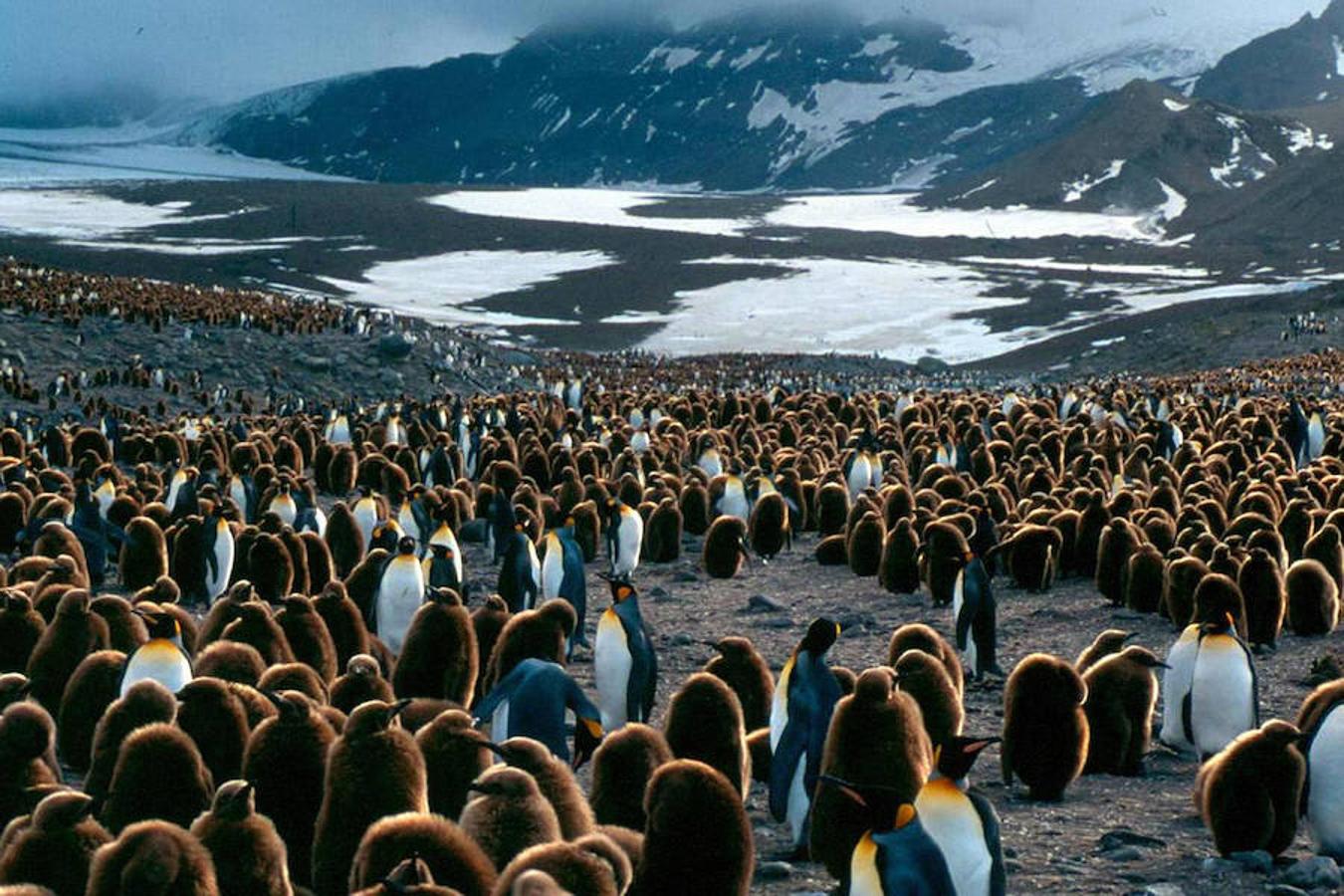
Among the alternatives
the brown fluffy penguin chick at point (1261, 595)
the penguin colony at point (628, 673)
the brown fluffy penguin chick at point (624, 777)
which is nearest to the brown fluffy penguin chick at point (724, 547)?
the penguin colony at point (628, 673)

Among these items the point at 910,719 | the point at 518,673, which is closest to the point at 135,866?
the point at 518,673

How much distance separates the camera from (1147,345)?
4503 cm

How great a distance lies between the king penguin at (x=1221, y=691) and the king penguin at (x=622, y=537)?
5571 millimetres

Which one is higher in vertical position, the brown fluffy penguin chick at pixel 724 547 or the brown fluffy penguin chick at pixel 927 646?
the brown fluffy penguin chick at pixel 927 646

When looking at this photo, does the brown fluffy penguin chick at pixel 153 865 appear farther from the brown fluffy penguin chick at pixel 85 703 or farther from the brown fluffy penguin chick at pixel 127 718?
the brown fluffy penguin chick at pixel 85 703

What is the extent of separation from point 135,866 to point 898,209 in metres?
126

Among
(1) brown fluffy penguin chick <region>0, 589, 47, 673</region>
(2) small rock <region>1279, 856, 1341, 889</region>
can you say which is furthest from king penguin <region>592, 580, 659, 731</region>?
(2) small rock <region>1279, 856, 1341, 889</region>

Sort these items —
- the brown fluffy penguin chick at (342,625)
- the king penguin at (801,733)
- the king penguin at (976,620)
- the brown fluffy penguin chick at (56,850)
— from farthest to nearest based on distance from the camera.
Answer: the king penguin at (976,620) < the brown fluffy penguin chick at (342,625) < the king penguin at (801,733) < the brown fluffy penguin chick at (56,850)

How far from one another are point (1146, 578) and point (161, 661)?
594 cm

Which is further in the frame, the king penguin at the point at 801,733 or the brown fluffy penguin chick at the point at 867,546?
the brown fluffy penguin chick at the point at 867,546

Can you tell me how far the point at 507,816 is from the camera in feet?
12.4

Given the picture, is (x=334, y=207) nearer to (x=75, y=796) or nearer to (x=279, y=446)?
(x=279, y=446)

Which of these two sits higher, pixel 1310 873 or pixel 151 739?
pixel 151 739

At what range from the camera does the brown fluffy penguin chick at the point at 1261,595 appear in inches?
308
